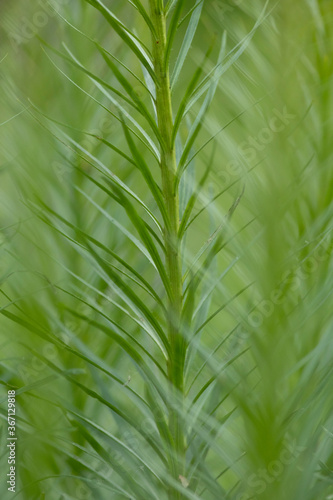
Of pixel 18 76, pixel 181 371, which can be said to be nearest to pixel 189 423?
pixel 181 371

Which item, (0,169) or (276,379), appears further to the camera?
(0,169)

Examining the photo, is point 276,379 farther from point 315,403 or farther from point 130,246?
point 130,246

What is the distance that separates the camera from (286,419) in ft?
0.41

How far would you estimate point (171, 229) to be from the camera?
176mm

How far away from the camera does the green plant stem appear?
17 cm

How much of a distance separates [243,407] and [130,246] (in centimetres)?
15

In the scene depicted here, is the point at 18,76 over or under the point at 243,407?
over

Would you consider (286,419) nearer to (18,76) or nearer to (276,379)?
(276,379)

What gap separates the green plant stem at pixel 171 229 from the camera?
0.17 metres

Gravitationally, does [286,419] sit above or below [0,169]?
below

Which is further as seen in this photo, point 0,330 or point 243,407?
point 0,330

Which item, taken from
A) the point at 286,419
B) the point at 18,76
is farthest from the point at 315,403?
the point at 18,76

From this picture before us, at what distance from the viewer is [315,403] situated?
149mm

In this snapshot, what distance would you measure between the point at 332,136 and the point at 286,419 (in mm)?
75
